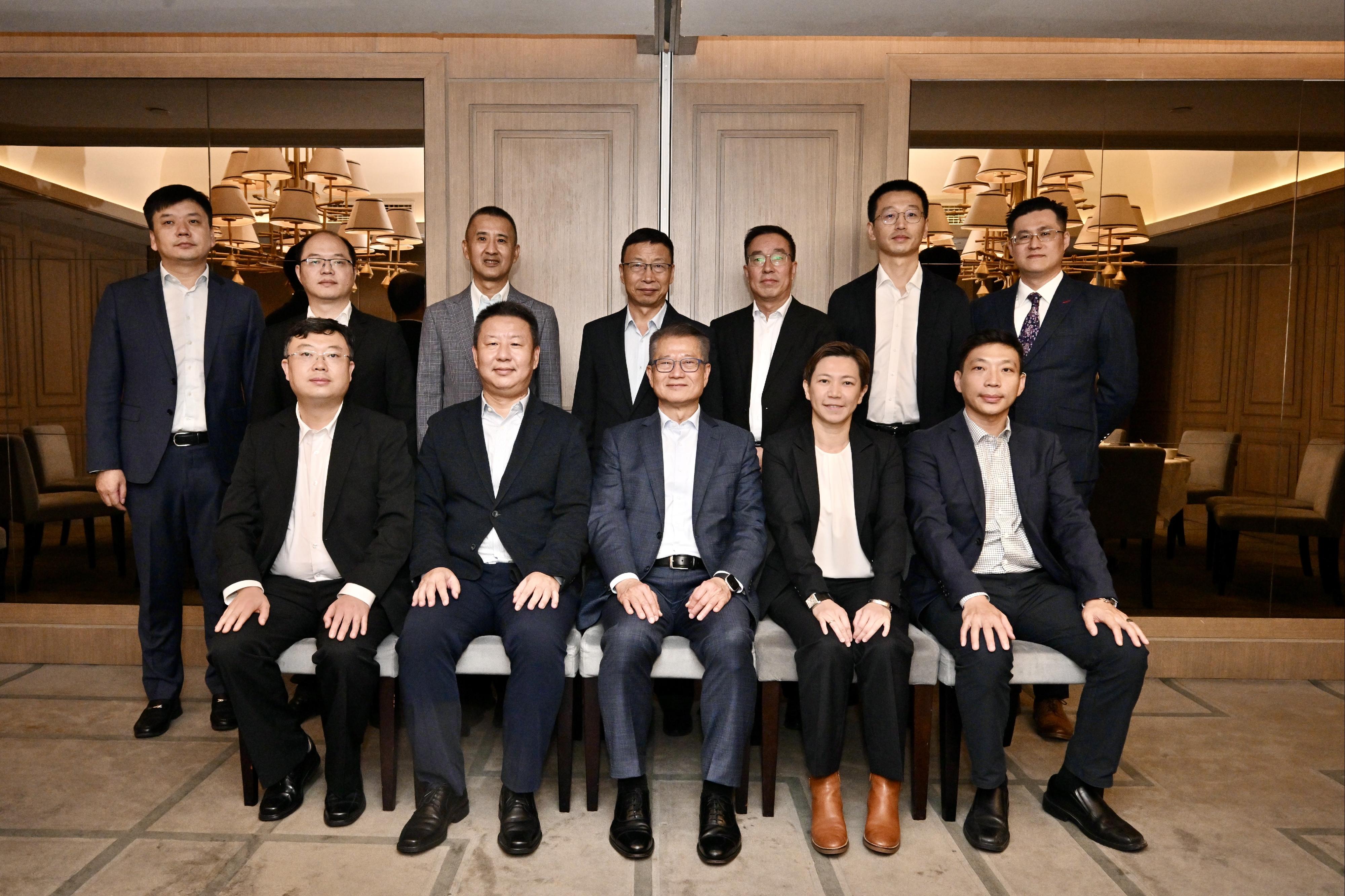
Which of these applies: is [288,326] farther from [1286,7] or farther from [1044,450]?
[1286,7]

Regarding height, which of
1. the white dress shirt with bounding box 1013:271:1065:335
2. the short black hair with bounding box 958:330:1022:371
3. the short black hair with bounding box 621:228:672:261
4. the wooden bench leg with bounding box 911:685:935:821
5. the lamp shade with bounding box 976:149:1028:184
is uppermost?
the lamp shade with bounding box 976:149:1028:184

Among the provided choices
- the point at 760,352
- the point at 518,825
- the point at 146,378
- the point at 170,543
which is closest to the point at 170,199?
the point at 146,378

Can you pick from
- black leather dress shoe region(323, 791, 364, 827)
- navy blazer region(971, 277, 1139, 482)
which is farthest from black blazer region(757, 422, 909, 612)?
black leather dress shoe region(323, 791, 364, 827)

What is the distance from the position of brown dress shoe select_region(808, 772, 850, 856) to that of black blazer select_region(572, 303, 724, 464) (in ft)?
4.31

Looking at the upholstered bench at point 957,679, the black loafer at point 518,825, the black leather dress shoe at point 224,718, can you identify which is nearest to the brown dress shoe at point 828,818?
the upholstered bench at point 957,679

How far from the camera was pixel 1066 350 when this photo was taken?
3176 mm

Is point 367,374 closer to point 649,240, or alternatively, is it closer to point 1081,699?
point 649,240

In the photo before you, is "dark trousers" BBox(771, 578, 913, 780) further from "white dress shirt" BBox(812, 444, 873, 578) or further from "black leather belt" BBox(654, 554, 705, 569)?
"black leather belt" BBox(654, 554, 705, 569)

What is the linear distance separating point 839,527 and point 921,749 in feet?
2.25

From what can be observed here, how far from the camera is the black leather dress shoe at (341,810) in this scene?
2523 mm

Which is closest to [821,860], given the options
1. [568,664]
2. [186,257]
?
[568,664]

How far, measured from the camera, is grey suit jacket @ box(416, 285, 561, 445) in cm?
336

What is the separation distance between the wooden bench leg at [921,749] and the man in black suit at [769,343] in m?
1.02

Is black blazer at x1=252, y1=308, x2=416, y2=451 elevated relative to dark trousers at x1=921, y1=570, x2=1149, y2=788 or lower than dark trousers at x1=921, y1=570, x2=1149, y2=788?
elevated
